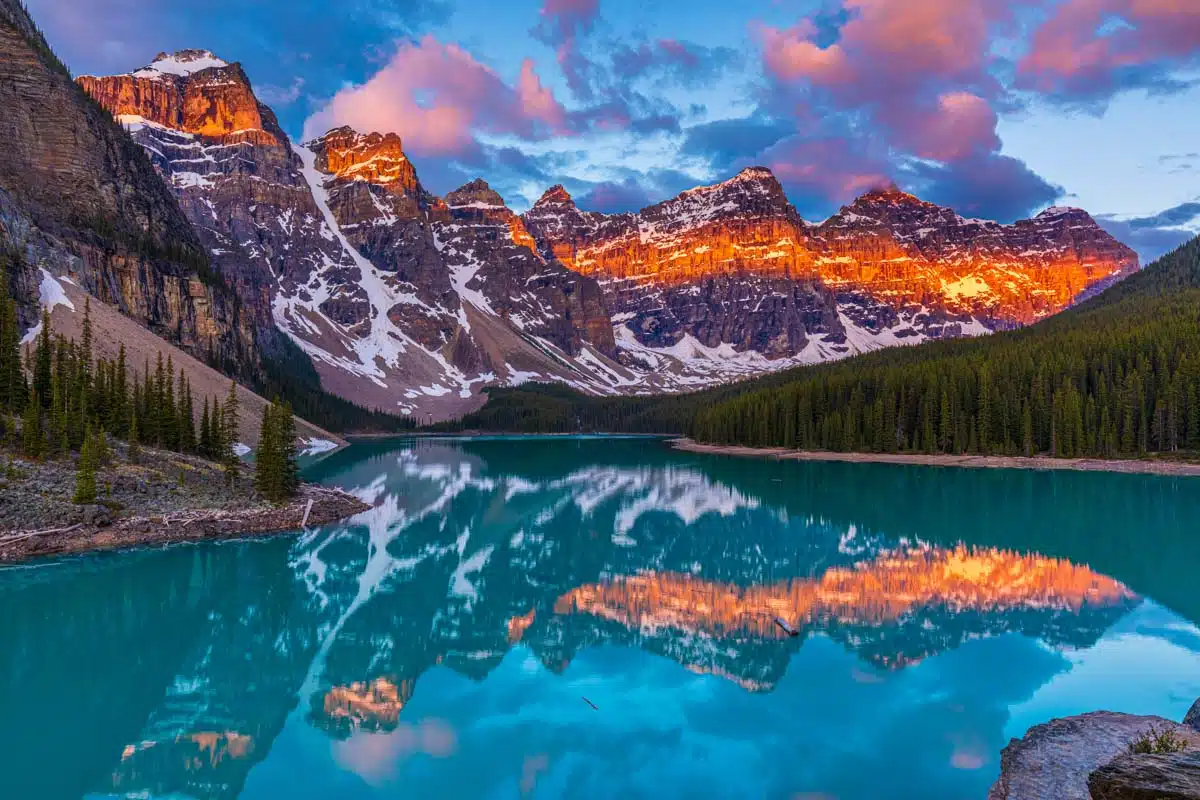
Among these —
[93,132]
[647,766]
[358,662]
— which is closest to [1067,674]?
[647,766]

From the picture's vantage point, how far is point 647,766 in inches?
535

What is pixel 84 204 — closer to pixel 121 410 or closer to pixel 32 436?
pixel 121 410

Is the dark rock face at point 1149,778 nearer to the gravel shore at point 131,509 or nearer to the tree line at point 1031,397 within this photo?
the gravel shore at point 131,509

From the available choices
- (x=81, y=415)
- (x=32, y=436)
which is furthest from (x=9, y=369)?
(x=32, y=436)

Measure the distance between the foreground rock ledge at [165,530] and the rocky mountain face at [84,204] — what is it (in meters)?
56.3

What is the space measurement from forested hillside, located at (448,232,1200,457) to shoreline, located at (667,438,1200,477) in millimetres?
2492

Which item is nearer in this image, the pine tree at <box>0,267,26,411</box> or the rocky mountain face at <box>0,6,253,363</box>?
the pine tree at <box>0,267,26,411</box>

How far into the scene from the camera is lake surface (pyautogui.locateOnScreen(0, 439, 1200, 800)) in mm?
13492

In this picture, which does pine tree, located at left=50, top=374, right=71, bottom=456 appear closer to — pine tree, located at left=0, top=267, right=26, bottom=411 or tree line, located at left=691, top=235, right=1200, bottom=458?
pine tree, located at left=0, top=267, right=26, bottom=411

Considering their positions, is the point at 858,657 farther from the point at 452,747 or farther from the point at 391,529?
the point at 391,529

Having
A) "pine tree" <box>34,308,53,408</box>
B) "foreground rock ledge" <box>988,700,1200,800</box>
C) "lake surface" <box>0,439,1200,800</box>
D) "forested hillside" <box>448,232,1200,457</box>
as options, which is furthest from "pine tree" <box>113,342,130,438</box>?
"forested hillside" <box>448,232,1200,457</box>

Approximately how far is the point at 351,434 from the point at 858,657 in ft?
546

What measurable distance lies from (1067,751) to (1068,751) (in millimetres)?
15

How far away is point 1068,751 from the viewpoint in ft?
42.2
